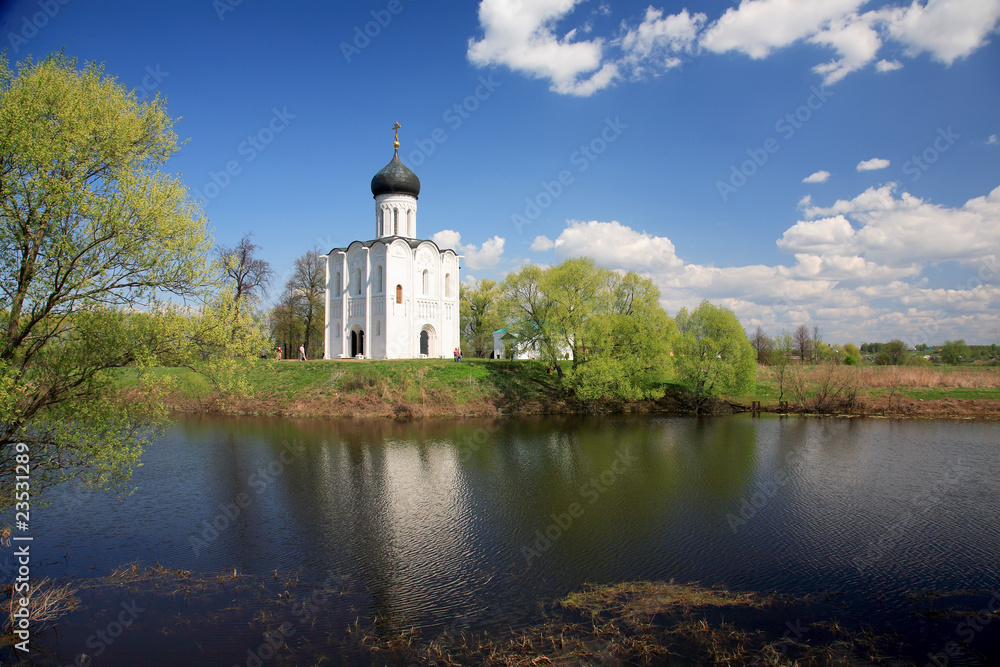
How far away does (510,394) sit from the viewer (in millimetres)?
34844

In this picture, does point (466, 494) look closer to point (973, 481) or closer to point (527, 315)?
point (973, 481)

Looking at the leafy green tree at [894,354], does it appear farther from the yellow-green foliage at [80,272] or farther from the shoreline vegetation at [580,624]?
the yellow-green foliage at [80,272]

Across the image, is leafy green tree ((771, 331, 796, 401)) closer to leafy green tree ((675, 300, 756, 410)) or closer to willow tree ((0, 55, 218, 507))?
leafy green tree ((675, 300, 756, 410))

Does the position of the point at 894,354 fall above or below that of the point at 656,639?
above

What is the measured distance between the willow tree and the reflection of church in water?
3069cm

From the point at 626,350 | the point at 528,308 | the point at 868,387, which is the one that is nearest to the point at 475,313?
the point at 528,308

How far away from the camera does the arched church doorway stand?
42.3 m

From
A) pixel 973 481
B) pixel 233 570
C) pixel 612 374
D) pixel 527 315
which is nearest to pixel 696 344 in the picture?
pixel 612 374

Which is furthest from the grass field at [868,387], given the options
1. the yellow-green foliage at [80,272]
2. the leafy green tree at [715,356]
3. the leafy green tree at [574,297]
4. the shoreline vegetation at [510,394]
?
the yellow-green foliage at [80,272]

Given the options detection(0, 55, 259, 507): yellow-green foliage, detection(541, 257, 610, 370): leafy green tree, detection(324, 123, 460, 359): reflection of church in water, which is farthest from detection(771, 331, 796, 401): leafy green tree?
detection(0, 55, 259, 507): yellow-green foliage

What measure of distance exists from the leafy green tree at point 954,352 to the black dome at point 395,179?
5199cm

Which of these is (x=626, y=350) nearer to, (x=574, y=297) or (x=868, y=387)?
(x=574, y=297)

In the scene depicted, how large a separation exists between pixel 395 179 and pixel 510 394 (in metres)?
19.3

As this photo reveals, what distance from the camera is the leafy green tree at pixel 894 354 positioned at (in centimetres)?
5034
